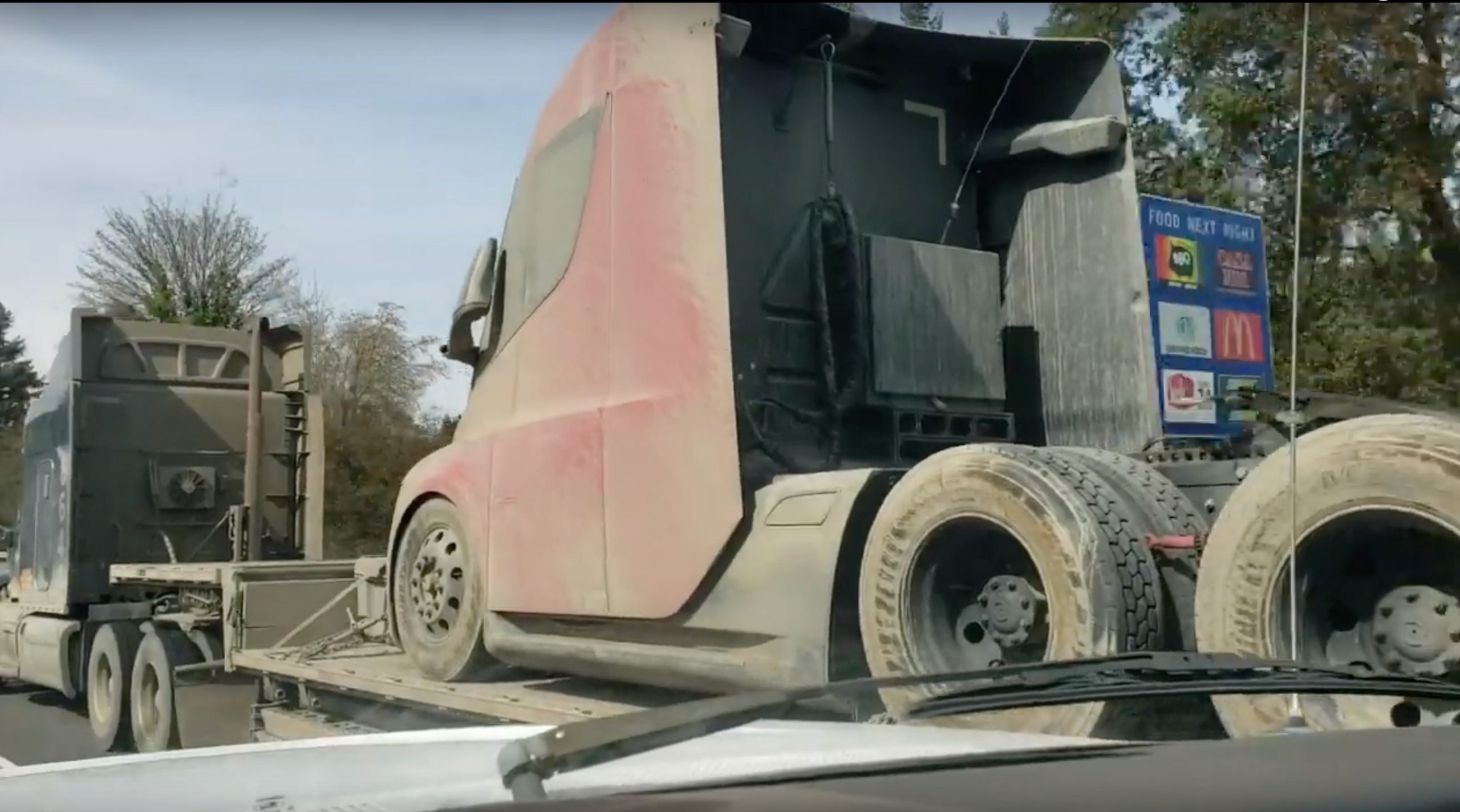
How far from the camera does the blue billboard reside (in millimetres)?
7129

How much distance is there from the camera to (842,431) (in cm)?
557

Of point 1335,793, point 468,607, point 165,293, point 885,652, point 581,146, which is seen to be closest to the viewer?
point 1335,793

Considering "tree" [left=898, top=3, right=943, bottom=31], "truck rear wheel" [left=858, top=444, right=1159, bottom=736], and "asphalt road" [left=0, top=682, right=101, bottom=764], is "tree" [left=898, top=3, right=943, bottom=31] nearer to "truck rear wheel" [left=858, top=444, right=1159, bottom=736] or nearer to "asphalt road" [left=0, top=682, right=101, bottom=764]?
"truck rear wheel" [left=858, top=444, right=1159, bottom=736]

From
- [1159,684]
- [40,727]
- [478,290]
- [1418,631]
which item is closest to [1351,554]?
[1418,631]

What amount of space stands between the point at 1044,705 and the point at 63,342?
38.0 ft

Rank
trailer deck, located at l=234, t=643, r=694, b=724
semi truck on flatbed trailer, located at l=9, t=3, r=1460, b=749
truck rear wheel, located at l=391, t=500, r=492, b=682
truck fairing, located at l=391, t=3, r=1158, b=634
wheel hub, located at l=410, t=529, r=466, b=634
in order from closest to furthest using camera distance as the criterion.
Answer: semi truck on flatbed trailer, located at l=9, t=3, r=1460, b=749 → truck fairing, located at l=391, t=3, r=1158, b=634 → trailer deck, located at l=234, t=643, r=694, b=724 → truck rear wheel, located at l=391, t=500, r=492, b=682 → wheel hub, located at l=410, t=529, r=466, b=634

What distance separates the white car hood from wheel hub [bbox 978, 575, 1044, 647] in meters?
1.56

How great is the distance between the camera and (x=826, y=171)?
5.73 meters

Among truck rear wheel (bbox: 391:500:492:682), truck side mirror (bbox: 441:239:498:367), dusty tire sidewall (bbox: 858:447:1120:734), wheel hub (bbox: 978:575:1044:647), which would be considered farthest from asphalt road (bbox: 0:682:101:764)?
wheel hub (bbox: 978:575:1044:647)

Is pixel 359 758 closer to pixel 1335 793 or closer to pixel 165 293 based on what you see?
pixel 1335 793

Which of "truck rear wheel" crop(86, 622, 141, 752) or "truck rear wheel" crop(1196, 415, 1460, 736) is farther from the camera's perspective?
"truck rear wheel" crop(86, 622, 141, 752)

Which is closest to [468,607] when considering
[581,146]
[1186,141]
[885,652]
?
[581,146]

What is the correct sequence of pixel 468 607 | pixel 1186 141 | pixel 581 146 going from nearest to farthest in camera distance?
pixel 581 146 < pixel 468 607 < pixel 1186 141

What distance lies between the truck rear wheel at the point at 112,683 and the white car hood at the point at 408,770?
841cm
